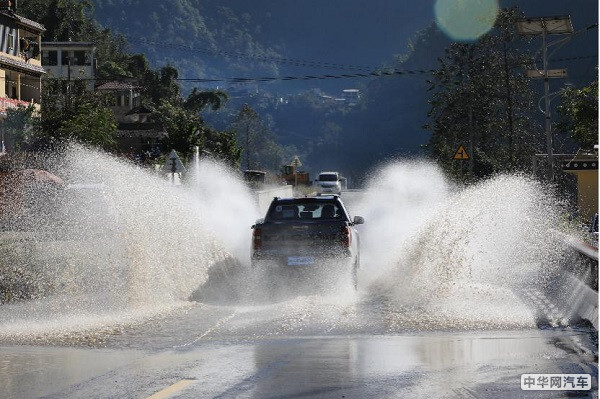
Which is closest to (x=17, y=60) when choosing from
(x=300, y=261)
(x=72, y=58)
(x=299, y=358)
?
(x=72, y=58)

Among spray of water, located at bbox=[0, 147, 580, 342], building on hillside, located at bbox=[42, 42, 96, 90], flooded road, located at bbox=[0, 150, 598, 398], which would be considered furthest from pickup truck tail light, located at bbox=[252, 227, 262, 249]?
building on hillside, located at bbox=[42, 42, 96, 90]

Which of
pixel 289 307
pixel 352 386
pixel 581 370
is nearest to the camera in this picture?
pixel 352 386

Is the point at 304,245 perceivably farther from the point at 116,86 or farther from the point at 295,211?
the point at 116,86

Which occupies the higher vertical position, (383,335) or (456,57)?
(456,57)

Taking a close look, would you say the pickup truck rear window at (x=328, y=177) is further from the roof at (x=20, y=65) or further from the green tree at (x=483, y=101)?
Result: the roof at (x=20, y=65)

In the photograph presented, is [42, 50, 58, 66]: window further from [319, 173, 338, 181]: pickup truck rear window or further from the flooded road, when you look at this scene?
the flooded road

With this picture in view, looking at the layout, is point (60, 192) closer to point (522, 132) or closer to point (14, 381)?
point (14, 381)

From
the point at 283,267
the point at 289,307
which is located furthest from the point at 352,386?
the point at 283,267

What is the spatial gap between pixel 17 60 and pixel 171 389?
222 ft

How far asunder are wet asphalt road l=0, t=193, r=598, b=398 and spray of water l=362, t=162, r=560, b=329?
74cm

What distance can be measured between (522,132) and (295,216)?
62.7 metres

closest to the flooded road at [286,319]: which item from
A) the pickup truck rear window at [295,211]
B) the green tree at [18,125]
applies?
the pickup truck rear window at [295,211]

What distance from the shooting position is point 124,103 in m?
120

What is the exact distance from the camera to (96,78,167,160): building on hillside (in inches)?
4092
